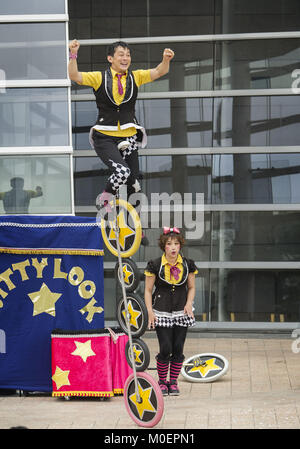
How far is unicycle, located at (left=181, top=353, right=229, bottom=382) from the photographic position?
30.9 feet

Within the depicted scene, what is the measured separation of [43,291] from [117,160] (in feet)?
9.17

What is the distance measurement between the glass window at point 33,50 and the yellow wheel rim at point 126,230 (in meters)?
4.76

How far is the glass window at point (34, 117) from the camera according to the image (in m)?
11.2

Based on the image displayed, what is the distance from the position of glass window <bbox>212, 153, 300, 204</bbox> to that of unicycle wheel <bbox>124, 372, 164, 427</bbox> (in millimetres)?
5600

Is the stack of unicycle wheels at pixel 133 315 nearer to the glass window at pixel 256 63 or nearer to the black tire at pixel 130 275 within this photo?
the black tire at pixel 130 275

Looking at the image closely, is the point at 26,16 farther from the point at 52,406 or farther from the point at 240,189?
the point at 52,406

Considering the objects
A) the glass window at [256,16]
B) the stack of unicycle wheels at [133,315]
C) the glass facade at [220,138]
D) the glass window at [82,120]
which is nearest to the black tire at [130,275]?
the stack of unicycle wheels at [133,315]

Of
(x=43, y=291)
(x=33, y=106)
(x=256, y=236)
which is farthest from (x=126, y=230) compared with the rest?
(x=256, y=236)

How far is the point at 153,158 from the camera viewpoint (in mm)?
12562

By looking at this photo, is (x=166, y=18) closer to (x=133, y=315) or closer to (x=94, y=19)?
(x=94, y=19)

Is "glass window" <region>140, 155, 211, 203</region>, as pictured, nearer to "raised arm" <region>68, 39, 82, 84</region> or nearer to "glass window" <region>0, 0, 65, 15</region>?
"glass window" <region>0, 0, 65, 15</region>

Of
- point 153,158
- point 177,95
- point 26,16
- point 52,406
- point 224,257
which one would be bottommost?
point 52,406

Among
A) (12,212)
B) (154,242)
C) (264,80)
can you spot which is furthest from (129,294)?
(264,80)

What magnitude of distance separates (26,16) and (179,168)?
3.29 m
